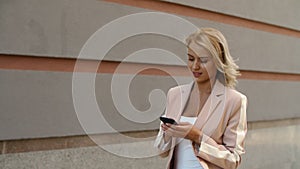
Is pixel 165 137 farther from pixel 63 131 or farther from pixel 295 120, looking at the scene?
pixel 295 120

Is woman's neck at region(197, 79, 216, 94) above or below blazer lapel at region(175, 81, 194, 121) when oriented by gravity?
above

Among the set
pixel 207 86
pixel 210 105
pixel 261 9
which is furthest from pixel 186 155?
pixel 261 9

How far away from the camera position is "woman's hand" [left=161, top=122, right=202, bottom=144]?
6.14ft

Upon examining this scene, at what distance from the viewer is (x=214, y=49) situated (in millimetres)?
1982

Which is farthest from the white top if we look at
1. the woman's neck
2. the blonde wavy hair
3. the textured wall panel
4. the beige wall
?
the textured wall panel

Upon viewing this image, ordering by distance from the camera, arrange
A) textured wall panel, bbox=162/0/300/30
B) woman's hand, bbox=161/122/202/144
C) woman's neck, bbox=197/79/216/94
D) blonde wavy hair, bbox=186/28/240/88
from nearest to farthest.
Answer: woman's hand, bbox=161/122/202/144 → blonde wavy hair, bbox=186/28/240/88 → woman's neck, bbox=197/79/216/94 → textured wall panel, bbox=162/0/300/30

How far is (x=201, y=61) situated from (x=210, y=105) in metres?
0.25

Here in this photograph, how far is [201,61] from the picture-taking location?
2.01 meters

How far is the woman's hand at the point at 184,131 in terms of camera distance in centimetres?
187

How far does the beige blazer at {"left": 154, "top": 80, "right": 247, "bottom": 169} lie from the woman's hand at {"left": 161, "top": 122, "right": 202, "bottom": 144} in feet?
0.13

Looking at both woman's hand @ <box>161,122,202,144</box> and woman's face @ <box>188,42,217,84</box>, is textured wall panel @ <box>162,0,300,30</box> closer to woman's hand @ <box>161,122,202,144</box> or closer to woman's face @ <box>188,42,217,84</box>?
woman's face @ <box>188,42,217,84</box>

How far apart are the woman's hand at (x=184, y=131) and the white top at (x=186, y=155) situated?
0.07 m

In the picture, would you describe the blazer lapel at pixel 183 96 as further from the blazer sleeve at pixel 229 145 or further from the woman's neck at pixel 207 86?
the blazer sleeve at pixel 229 145

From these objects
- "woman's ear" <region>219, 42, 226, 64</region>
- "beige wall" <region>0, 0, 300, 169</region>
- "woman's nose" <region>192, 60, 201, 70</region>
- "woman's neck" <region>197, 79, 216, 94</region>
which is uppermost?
"woman's ear" <region>219, 42, 226, 64</region>
